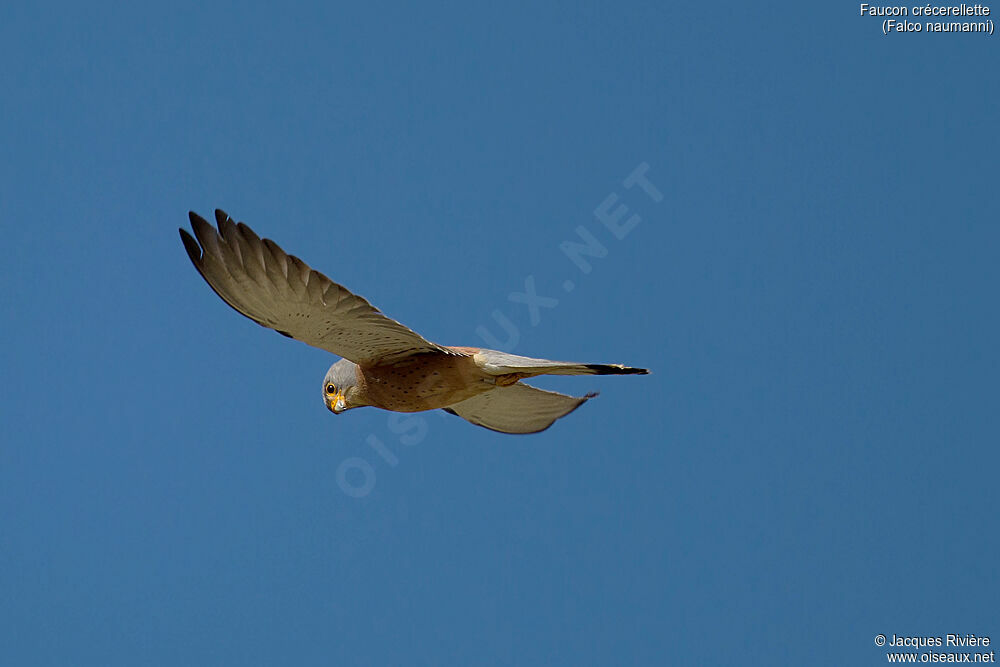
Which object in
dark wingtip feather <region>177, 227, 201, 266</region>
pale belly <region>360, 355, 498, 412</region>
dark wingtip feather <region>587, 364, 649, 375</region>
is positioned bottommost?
dark wingtip feather <region>587, 364, 649, 375</region>

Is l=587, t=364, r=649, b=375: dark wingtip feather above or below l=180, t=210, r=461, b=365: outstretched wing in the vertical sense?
below

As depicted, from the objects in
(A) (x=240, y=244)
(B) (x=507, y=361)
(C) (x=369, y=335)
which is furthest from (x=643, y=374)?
(A) (x=240, y=244)

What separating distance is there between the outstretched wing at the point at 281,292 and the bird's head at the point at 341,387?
1.87ft

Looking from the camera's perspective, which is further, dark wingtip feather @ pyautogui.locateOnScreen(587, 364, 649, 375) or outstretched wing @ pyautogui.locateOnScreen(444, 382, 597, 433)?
outstretched wing @ pyautogui.locateOnScreen(444, 382, 597, 433)

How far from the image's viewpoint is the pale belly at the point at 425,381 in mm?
8523

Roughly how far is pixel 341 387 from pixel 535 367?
168 cm

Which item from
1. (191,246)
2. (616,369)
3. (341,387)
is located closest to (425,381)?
(341,387)

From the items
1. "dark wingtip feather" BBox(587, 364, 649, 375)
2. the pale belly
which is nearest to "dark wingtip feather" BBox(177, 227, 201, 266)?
the pale belly

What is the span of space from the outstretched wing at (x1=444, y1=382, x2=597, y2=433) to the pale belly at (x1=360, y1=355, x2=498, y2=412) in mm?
698

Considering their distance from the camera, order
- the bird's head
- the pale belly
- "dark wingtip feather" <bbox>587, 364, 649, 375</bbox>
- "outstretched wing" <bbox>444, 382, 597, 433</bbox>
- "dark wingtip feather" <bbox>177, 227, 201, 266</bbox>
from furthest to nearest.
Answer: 1. "outstretched wing" <bbox>444, 382, 597, 433</bbox>
2. the bird's head
3. the pale belly
4. "dark wingtip feather" <bbox>587, 364, 649, 375</bbox>
5. "dark wingtip feather" <bbox>177, 227, 201, 266</bbox>

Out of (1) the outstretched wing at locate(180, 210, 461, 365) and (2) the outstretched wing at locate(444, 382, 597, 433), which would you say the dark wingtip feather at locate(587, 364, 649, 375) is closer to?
(1) the outstretched wing at locate(180, 210, 461, 365)

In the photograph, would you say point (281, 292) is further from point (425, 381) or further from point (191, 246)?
point (425, 381)

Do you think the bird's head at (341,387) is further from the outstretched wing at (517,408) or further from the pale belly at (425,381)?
the outstretched wing at (517,408)

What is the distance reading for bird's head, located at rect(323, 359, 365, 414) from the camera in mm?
8828
